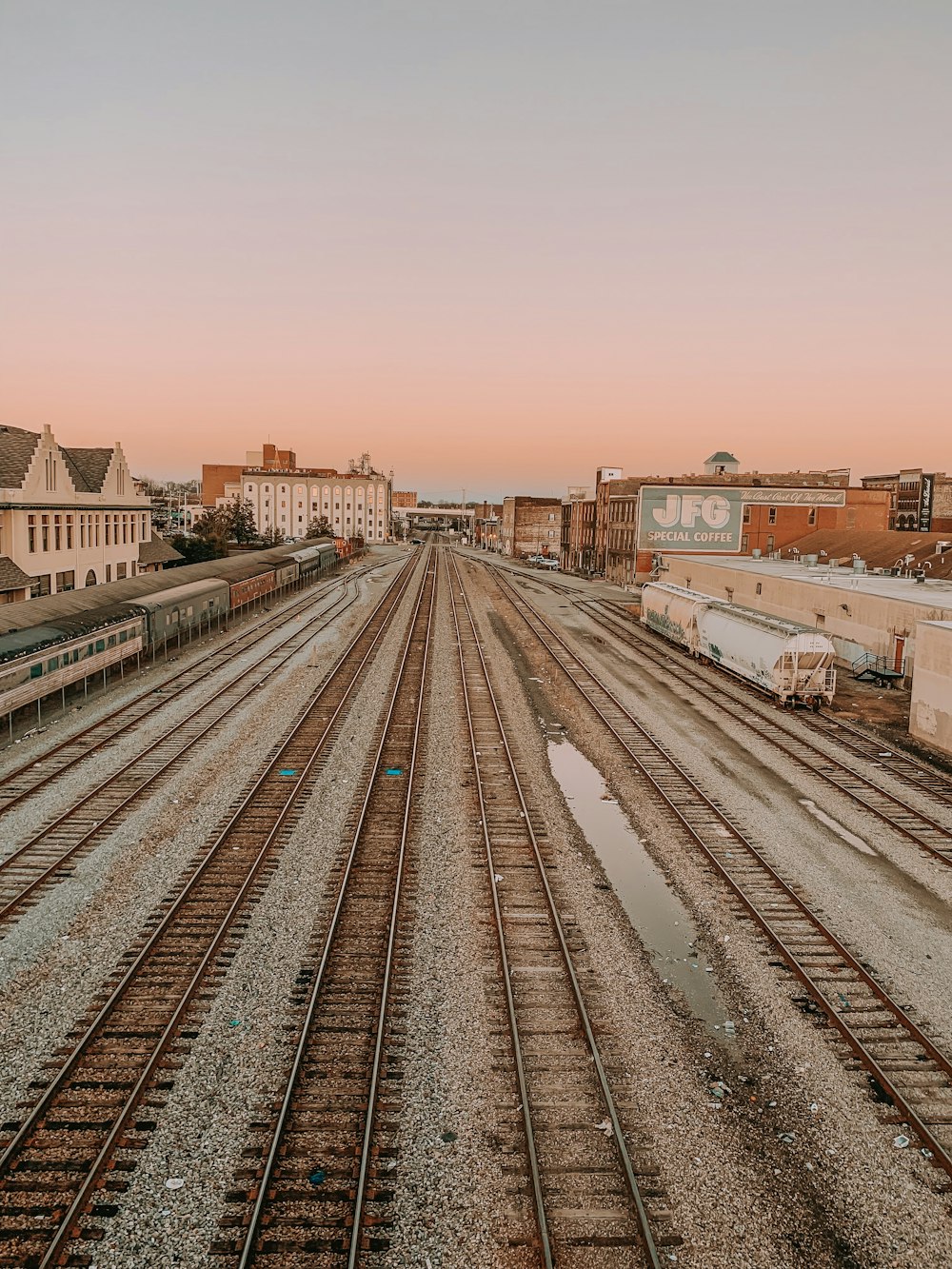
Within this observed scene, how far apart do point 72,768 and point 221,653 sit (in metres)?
16.8

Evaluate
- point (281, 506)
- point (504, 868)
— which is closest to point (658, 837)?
point (504, 868)

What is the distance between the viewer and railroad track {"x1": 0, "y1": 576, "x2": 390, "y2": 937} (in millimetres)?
13305

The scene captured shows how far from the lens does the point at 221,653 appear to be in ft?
118

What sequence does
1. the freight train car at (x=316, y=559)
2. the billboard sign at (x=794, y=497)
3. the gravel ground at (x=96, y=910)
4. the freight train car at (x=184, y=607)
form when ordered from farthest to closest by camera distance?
the freight train car at (x=316, y=559), the billboard sign at (x=794, y=497), the freight train car at (x=184, y=607), the gravel ground at (x=96, y=910)

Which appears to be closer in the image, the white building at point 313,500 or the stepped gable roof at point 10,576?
the stepped gable roof at point 10,576

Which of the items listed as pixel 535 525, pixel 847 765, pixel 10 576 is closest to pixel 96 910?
pixel 847 765

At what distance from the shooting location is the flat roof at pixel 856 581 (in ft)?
107

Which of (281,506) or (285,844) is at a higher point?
(281,506)

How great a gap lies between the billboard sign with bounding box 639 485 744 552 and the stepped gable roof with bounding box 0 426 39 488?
44838 mm

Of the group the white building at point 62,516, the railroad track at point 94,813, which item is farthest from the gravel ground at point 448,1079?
the white building at point 62,516

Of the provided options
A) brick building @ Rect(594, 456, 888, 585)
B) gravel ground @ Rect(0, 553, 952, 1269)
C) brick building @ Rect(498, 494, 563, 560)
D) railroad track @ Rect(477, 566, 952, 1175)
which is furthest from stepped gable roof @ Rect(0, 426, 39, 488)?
brick building @ Rect(498, 494, 563, 560)

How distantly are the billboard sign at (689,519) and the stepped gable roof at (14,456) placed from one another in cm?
4484

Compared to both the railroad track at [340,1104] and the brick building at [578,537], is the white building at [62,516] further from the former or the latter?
the brick building at [578,537]

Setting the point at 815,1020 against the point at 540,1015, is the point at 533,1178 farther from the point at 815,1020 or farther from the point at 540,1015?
the point at 815,1020
